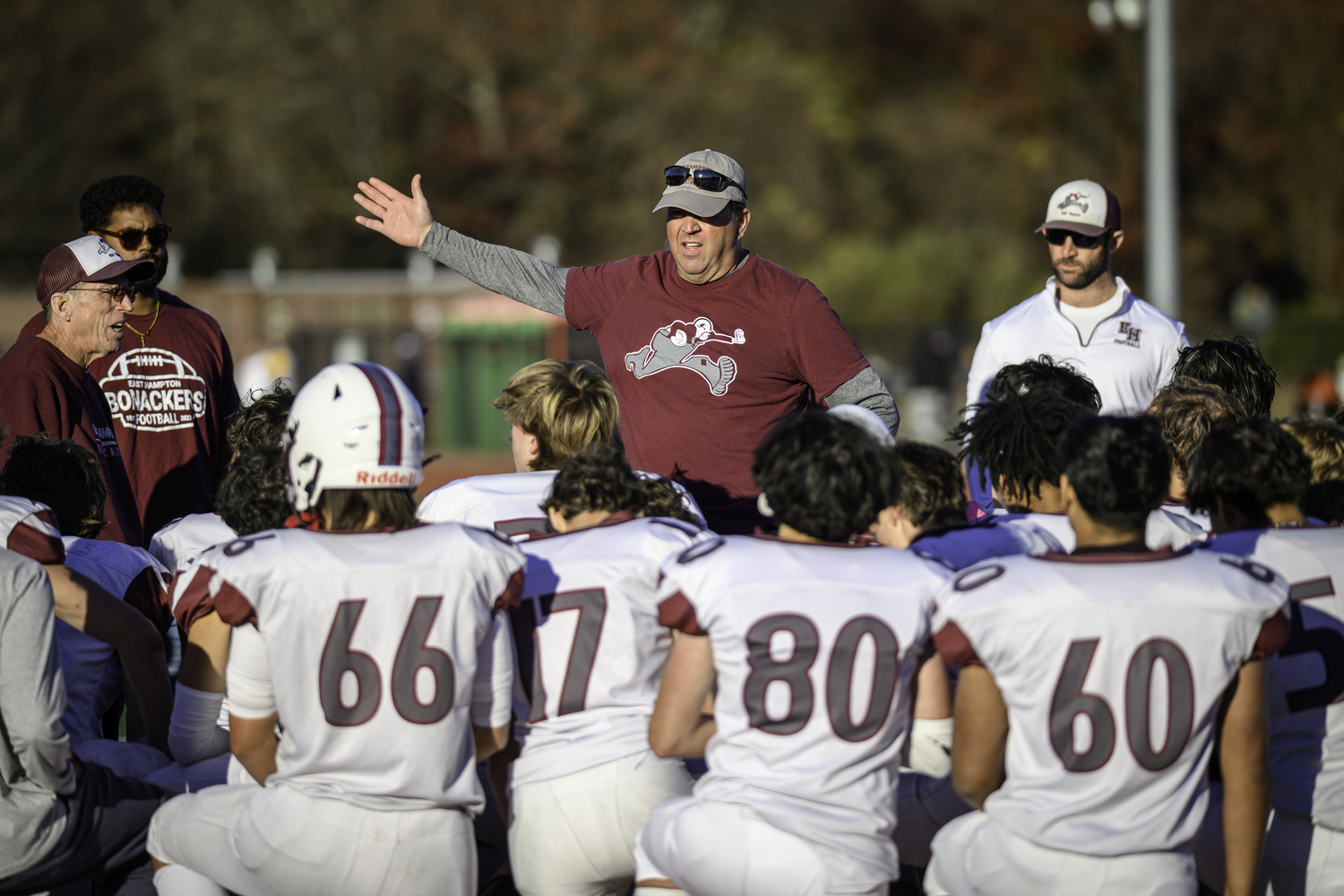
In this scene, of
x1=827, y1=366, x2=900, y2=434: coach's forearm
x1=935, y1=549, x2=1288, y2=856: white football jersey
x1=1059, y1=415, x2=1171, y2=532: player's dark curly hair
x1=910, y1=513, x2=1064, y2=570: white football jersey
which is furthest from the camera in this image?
x1=827, y1=366, x2=900, y2=434: coach's forearm

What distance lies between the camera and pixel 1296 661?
3.54 meters

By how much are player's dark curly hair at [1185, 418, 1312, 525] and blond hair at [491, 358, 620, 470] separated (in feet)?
5.87

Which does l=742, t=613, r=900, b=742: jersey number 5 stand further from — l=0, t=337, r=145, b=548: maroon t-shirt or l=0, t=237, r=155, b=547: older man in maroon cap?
l=0, t=237, r=155, b=547: older man in maroon cap

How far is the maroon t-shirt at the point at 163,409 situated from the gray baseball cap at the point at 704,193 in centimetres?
202

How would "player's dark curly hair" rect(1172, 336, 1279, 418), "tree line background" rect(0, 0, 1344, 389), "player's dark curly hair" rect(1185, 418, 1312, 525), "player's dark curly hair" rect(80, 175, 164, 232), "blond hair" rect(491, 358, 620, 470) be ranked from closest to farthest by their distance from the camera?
"player's dark curly hair" rect(1185, 418, 1312, 525) → "blond hair" rect(491, 358, 620, 470) → "player's dark curly hair" rect(1172, 336, 1279, 418) → "player's dark curly hair" rect(80, 175, 164, 232) → "tree line background" rect(0, 0, 1344, 389)

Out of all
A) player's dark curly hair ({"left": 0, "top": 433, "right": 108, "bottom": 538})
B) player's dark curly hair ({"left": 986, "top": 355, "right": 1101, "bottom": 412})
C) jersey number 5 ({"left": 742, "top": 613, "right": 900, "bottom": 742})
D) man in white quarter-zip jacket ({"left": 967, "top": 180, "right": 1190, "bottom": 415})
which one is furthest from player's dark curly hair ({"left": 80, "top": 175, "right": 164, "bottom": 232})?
man in white quarter-zip jacket ({"left": 967, "top": 180, "right": 1190, "bottom": 415})

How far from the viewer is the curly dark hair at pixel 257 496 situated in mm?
3965

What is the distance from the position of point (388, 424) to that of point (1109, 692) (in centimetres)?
184

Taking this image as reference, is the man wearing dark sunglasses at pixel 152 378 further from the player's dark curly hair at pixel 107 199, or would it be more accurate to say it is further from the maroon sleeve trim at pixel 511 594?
the maroon sleeve trim at pixel 511 594

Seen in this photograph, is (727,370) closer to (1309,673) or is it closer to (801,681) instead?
(801,681)

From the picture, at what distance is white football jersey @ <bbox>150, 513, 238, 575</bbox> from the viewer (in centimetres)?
452

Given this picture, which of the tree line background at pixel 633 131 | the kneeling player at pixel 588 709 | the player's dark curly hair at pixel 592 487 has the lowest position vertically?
the kneeling player at pixel 588 709

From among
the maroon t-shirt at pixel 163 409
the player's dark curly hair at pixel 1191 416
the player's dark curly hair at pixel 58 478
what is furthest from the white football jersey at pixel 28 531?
the player's dark curly hair at pixel 1191 416

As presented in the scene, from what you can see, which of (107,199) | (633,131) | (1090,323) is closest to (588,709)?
(107,199)
